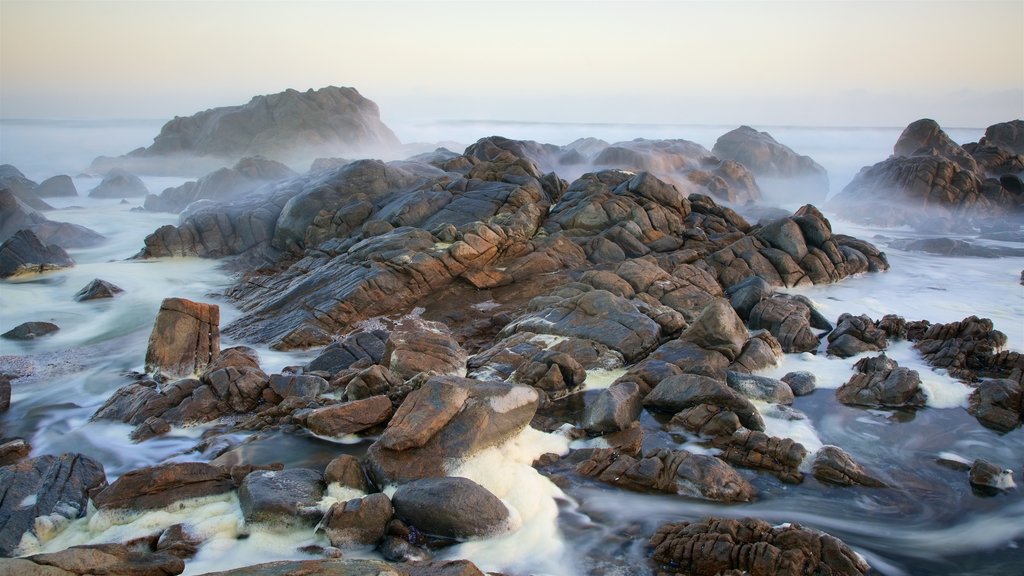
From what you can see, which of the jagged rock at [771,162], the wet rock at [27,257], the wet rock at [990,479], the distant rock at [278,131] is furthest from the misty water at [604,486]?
the distant rock at [278,131]

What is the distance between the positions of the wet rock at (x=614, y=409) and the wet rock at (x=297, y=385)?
484 centimetres

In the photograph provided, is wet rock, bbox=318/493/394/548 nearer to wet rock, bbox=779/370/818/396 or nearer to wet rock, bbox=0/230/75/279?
wet rock, bbox=779/370/818/396

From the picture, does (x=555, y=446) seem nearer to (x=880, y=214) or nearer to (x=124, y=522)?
(x=124, y=522)

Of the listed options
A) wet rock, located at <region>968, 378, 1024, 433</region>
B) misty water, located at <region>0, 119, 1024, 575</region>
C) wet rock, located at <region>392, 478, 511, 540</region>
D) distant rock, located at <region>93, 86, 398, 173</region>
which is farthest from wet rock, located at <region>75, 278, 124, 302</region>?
distant rock, located at <region>93, 86, 398, 173</region>

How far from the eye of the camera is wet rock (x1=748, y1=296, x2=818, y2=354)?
15680mm

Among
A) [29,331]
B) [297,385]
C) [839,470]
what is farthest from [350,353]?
[839,470]

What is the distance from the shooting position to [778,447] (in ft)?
34.8

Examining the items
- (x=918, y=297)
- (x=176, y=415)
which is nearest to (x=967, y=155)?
(x=918, y=297)

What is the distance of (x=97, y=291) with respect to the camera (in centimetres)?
2123

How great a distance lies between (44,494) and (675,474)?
810 centimetres

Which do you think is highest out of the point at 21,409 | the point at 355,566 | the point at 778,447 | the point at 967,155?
the point at 967,155

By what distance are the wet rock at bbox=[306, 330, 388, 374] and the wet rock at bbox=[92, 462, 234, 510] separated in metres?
5.17

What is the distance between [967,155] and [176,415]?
142 ft

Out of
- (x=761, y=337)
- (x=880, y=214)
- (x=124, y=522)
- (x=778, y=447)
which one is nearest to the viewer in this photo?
(x=124, y=522)
